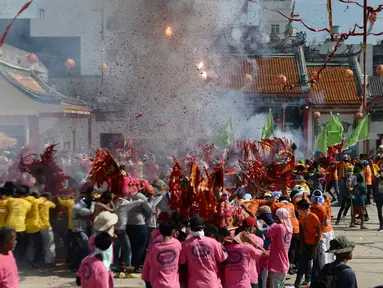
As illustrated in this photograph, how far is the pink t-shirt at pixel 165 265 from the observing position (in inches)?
244

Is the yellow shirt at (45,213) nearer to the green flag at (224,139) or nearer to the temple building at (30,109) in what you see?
the green flag at (224,139)

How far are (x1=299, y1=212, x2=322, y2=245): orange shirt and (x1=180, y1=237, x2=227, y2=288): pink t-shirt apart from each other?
224 cm

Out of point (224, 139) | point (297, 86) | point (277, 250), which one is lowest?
point (277, 250)

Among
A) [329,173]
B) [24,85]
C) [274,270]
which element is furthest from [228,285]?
[24,85]

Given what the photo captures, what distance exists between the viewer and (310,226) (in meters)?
8.30

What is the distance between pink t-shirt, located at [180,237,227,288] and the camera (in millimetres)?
6273

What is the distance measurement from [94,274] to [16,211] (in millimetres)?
3960

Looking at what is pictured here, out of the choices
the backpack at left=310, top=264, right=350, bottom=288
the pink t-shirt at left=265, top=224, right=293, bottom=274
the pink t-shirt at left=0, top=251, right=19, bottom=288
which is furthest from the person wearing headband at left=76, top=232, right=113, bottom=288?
the pink t-shirt at left=265, top=224, right=293, bottom=274

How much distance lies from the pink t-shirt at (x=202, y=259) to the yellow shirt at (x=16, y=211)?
11.7 ft

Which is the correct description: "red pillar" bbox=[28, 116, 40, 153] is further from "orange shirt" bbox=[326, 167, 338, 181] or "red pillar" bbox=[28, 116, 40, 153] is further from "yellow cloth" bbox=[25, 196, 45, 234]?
"yellow cloth" bbox=[25, 196, 45, 234]

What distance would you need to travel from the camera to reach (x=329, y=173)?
17.7 meters

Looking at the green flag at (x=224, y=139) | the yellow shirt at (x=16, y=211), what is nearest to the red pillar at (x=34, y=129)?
the green flag at (x=224, y=139)

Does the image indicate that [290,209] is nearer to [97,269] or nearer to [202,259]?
[202,259]

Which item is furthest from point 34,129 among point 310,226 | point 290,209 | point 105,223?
point 105,223
